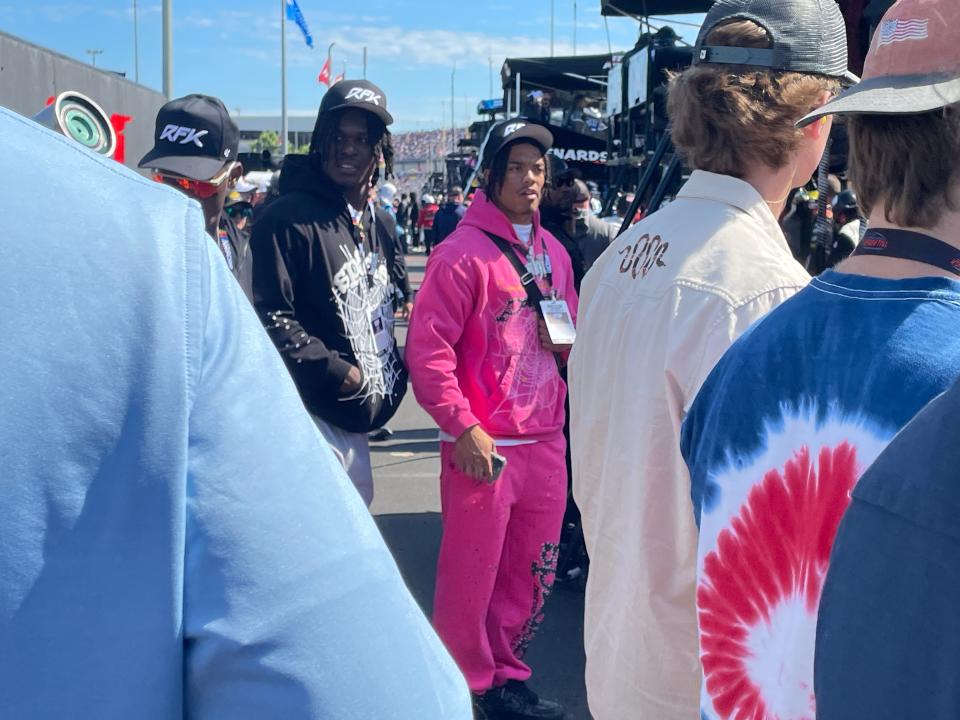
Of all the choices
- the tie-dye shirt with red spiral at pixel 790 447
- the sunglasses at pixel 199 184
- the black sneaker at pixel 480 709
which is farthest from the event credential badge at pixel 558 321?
the tie-dye shirt with red spiral at pixel 790 447

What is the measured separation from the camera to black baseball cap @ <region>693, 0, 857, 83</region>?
1.72 m

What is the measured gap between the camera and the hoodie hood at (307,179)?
318cm

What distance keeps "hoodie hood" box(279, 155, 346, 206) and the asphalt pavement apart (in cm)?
190

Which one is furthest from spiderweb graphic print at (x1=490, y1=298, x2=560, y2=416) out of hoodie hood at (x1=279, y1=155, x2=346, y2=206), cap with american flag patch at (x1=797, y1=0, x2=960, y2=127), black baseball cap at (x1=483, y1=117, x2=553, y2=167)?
cap with american flag patch at (x1=797, y1=0, x2=960, y2=127)

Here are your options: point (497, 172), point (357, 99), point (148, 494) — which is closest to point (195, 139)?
point (357, 99)

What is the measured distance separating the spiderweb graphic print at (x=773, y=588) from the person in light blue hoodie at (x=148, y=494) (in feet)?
2.37

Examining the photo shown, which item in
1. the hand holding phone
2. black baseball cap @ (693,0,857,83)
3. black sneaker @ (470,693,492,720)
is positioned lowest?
black sneaker @ (470,693,492,720)

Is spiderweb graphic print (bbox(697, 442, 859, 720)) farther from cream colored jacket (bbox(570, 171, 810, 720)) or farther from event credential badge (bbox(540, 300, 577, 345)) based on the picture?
event credential badge (bbox(540, 300, 577, 345))

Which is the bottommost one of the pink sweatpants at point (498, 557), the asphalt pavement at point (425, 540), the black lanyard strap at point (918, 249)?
the asphalt pavement at point (425, 540)

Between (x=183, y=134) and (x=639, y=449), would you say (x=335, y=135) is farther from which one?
(x=639, y=449)

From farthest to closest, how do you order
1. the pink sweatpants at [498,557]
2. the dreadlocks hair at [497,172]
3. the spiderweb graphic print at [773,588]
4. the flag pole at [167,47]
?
1. the flag pole at [167,47]
2. the dreadlocks hair at [497,172]
3. the pink sweatpants at [498,557]
4. the spiderweb graphic print at [773,588]

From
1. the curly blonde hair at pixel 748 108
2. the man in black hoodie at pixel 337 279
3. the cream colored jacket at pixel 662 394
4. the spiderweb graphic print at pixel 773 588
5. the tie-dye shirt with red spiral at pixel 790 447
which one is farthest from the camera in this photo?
the man in black hoodie at pixel 337 279

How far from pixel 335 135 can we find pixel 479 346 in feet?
2.89

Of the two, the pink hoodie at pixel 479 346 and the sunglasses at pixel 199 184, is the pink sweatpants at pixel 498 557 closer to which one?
the pink hoodie at pixel 479 346
